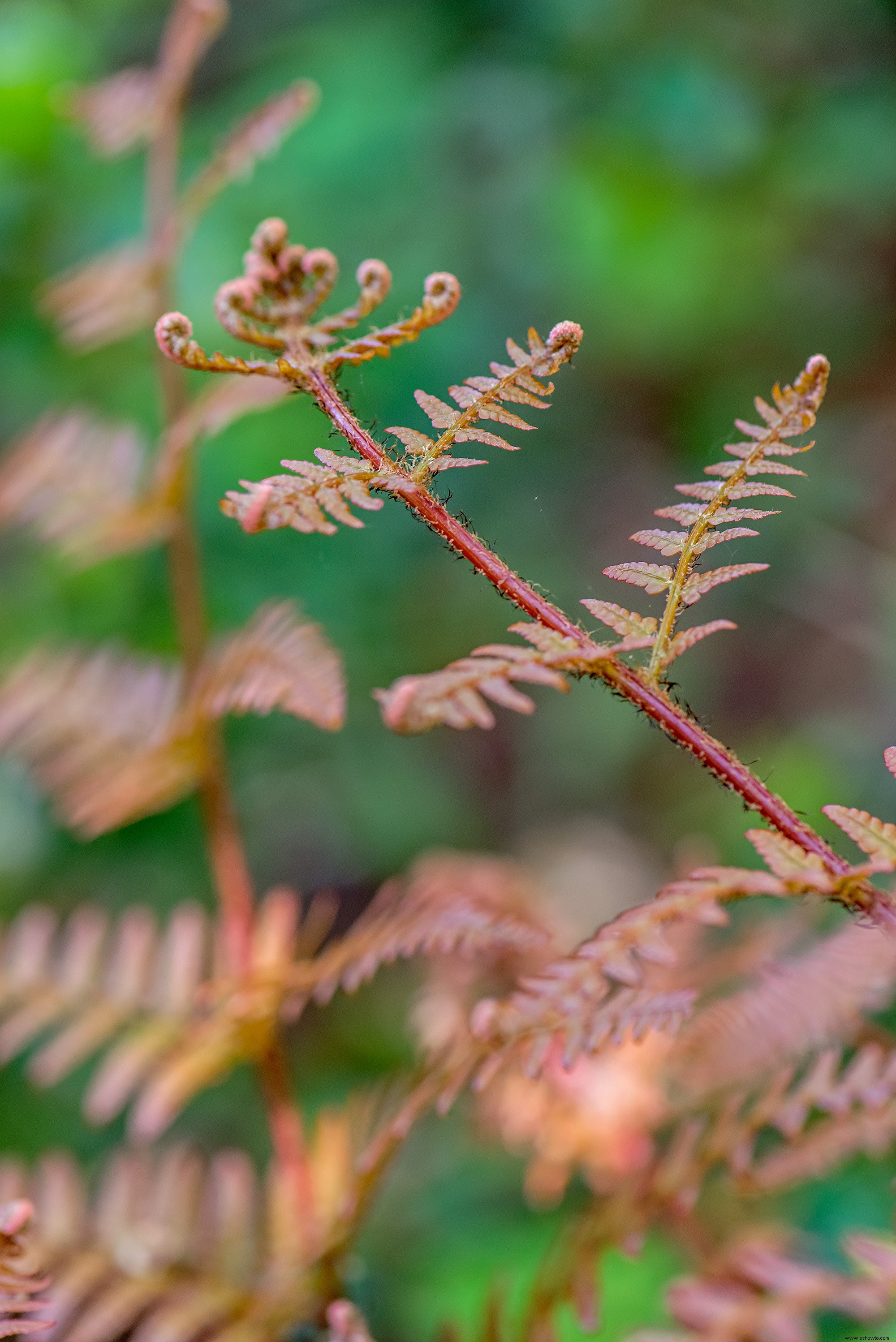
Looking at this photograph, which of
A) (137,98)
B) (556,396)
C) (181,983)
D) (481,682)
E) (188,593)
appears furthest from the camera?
(556,396)

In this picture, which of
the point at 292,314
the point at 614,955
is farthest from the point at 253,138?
the point at 614,955

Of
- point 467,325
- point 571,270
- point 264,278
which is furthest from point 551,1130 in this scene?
point 571,270

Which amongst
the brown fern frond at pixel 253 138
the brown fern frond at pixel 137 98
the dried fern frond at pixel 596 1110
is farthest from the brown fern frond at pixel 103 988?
the brown fern frond at pixel 137 98

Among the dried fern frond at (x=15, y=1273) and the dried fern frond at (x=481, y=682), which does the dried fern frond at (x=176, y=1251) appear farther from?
the dried fern frond at (x=481, y=682)

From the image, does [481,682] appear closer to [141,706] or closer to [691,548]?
[691,548]

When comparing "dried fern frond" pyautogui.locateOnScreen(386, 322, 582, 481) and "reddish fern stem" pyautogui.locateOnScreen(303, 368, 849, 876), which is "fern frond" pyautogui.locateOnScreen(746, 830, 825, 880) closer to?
"reddish fern stem" pyautogui.locateOnScreen(303, 368, 849, 876)

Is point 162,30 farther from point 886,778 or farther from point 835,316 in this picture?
point 886,778
